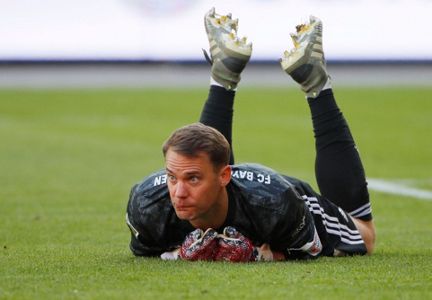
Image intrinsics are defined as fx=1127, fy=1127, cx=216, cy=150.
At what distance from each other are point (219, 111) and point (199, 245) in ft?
4.89

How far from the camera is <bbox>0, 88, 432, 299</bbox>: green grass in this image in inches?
213

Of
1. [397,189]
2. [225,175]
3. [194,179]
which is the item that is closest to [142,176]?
[397,189]

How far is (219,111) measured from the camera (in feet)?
24.5

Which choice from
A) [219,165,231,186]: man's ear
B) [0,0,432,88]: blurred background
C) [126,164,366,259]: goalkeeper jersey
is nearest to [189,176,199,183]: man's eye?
[219,165,231,186]: man's ear

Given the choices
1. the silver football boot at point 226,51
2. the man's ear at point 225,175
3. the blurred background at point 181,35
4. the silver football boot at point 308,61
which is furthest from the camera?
the blurred background at point 181,35

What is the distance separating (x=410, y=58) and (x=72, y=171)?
20677mm

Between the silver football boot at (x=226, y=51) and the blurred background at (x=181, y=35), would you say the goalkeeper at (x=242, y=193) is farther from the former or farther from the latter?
the blurred background at (x=181, y=35)

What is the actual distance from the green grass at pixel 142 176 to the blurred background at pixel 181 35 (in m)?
1.70

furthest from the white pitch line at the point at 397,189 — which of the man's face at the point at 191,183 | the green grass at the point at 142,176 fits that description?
the man's face at the point at 191,183

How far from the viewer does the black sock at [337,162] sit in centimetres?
733

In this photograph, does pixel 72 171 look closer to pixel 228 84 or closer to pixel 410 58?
pixel 228 84

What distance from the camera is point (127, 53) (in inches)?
1325

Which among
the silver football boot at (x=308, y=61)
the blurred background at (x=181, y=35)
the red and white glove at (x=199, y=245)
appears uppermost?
the silver football boot at (x=308, y=61)

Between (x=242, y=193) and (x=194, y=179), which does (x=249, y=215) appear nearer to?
(x=242, y=193)
